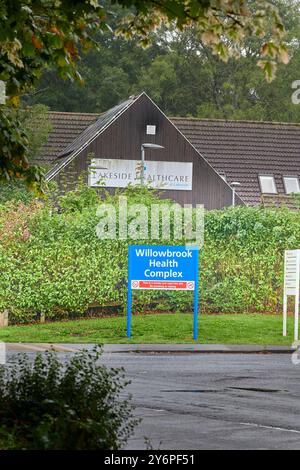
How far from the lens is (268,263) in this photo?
33094 millimetres

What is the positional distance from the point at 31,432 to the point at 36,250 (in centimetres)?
2277

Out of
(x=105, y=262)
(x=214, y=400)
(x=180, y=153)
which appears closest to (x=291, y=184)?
(x=180, y=153)

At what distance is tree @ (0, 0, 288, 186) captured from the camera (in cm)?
887

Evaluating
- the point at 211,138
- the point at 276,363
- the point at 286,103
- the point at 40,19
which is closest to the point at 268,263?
the point at 276,363

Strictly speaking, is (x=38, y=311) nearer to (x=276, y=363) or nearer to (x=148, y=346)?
(x=148, y=346)

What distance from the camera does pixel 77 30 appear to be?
10711mm

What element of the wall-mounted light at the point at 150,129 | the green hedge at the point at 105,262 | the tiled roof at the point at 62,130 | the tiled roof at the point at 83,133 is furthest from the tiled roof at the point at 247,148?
the green hedge at the point at 105,262

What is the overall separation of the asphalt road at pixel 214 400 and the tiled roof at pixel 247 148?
108 feet

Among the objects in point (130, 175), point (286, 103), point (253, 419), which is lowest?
point (253, 419)

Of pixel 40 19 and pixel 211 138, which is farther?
pixel 211 138

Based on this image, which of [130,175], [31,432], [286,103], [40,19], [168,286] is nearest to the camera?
[31,432]

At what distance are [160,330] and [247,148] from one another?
3051 cm

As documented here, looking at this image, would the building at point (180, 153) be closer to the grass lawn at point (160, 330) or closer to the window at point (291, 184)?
the window at point (291, 184)

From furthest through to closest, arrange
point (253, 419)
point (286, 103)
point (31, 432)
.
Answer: point (286, 103)
point (253, 419)
point (31, 432)
